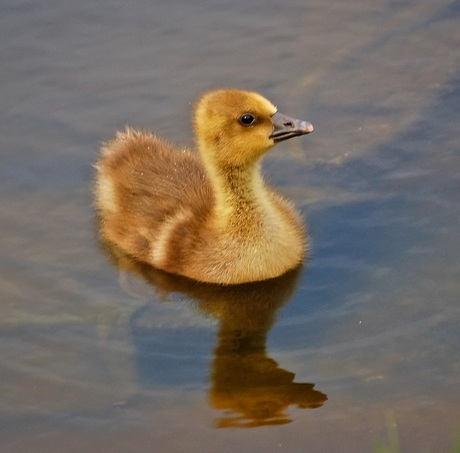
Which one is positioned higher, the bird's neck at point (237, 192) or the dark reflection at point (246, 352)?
the bird's neck at point (237, 192)

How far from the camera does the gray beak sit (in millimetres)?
5262

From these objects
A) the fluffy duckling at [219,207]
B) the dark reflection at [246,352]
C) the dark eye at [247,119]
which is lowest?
the dark reflection at [246,352]

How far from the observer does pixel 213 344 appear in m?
4.97

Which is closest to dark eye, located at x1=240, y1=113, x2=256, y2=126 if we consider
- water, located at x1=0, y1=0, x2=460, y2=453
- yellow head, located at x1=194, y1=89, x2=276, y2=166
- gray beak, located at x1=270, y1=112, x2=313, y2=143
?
yellow head, located at x1=194, y1=89, x2=276, y2=166

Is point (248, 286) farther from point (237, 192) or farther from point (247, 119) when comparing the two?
point (247, 119)

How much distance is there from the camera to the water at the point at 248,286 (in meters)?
4.44

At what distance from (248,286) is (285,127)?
30.9 inches

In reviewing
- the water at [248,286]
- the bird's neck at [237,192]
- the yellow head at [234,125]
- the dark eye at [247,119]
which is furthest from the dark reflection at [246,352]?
the dark eye at [247,119]

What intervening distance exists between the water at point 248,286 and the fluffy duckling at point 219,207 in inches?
4.3

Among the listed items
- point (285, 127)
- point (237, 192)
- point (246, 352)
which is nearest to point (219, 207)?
point (237, 192)

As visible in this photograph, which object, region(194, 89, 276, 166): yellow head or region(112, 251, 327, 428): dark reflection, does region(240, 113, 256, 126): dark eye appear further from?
region(112, 251, 327, 428): dark reflection

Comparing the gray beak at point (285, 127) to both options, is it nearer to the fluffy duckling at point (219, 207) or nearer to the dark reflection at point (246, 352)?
the fluffy duckling at point (219, 207)

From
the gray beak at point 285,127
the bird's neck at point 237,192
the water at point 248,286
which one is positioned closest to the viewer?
the water at point 248,286

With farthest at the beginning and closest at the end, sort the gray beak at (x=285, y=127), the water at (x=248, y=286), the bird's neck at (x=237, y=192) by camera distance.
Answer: the bird's neck at (x=237, y=192), the gray beak at (x=285, y=127), the water at (x=248, y=286)
